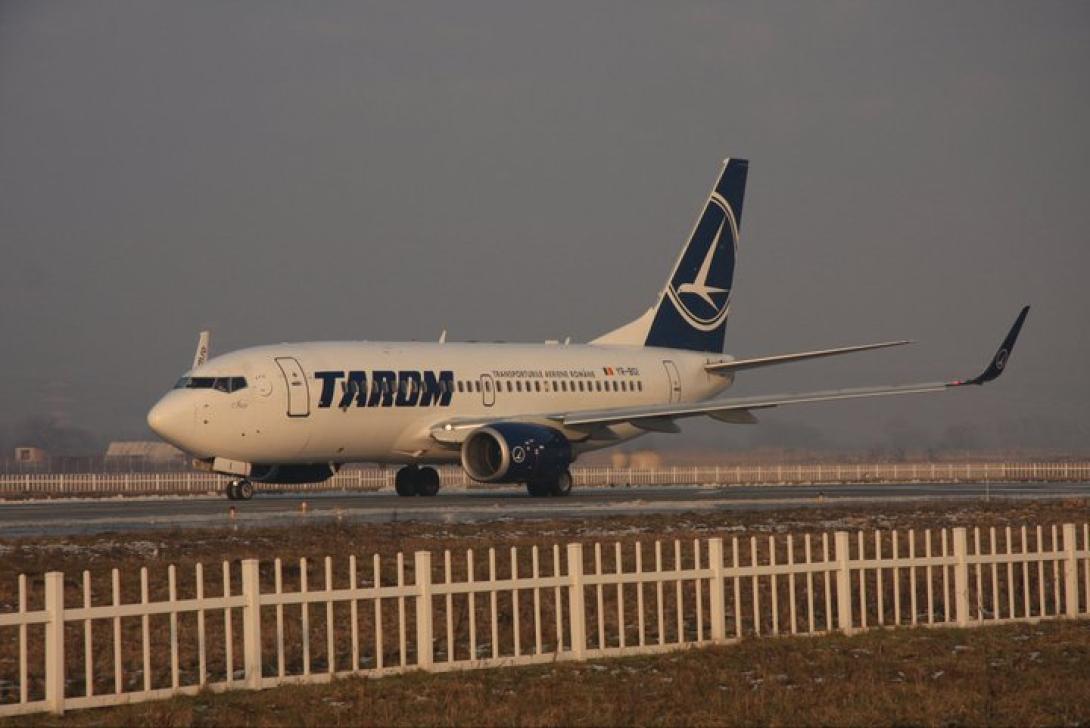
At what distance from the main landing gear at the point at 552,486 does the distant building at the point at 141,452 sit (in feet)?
236

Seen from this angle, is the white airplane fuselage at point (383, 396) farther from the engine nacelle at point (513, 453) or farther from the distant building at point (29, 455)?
the distant building at point (29, 455)

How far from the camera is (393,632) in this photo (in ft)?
52.3

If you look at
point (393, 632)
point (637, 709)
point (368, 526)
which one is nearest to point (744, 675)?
point (637, 709)

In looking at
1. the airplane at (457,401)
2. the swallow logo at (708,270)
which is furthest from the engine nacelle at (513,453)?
the swallow logo at (708,270)

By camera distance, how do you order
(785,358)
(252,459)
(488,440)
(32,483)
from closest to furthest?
1. (252,459)
2. (488,440)
3. (785,358)
4. (32,483)

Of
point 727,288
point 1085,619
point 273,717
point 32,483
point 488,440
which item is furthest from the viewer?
point 32,483

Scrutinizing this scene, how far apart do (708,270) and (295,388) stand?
18.0 meters

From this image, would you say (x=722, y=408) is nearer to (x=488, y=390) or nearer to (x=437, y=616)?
(x=488, y=390)

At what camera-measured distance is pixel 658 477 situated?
208 feet

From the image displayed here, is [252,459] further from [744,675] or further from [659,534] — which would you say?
[744,675]

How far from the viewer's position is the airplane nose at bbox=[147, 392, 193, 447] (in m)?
36.5

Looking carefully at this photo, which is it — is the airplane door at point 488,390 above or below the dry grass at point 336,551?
above

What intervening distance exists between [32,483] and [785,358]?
2825 cm

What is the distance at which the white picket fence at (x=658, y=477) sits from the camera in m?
57.2
